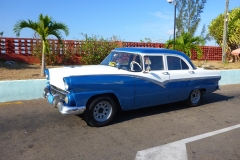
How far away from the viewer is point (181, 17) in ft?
112

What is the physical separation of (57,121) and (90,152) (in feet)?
5.66

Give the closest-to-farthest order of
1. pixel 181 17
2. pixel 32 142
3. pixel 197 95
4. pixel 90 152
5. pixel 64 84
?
pixel 90 152 < pixel 32 142 < pixel 64 84 < pixel 197 95 < pixel 181 17

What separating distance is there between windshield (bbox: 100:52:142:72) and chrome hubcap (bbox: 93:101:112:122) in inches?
39.7

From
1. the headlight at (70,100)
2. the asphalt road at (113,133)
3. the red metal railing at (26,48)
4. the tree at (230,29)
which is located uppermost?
the tree at (230,29)

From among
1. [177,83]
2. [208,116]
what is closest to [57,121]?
[177,83]

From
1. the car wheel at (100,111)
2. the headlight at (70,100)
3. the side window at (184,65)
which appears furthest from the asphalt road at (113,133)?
the side window at (184,65)

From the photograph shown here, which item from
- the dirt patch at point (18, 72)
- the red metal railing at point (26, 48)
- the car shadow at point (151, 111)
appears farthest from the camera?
the red metal railing at point (26, 48)

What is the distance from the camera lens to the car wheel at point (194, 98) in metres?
6.85

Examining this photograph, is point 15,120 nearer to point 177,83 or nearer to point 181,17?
point 177,83

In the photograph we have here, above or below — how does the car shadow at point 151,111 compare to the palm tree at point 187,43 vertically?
below

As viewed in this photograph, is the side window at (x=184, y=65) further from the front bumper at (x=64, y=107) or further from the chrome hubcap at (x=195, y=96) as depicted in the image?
the front bumper at (x=64, y=107)

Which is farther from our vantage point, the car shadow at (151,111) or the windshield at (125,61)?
the car shadow at (151,111)

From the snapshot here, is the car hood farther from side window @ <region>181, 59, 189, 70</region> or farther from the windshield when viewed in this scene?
side window @ <region>181, 59, 189, 70</region>

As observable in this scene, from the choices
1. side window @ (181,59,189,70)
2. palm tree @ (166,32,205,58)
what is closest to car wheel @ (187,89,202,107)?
side window @ (181,59,189,70)
